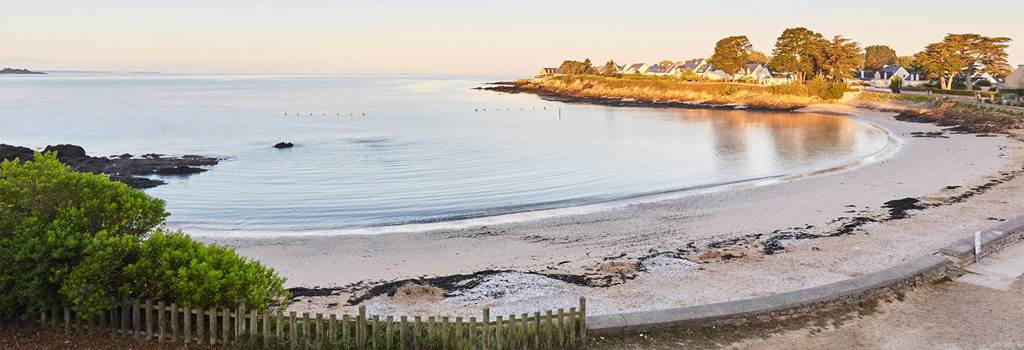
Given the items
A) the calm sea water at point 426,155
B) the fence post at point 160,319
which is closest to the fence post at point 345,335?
the fence post at point 160,319

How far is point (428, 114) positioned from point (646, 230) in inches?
2990

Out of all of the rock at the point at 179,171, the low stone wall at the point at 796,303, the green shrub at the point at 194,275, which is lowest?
the low stone wall at the point at 796,303

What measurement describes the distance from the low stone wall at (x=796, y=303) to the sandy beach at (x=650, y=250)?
4.73ft

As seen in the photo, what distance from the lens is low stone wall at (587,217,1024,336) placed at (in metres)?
10.8

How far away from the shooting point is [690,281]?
1458cm

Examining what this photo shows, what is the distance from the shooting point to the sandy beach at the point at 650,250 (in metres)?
13.8

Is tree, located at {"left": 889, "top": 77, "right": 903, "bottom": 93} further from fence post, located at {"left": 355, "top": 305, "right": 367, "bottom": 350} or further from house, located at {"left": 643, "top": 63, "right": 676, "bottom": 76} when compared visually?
fence post, located at {"left": 355, "top": 305, "right": 367, "bottom": 350}

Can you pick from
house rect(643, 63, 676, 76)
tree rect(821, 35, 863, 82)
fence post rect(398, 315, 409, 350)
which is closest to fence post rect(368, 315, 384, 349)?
fence post rect(398, 315, 409, 350)

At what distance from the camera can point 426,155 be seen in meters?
47.3

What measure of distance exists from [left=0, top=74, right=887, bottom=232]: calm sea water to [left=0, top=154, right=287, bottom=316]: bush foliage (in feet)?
43.8

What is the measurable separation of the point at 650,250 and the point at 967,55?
95581 mm

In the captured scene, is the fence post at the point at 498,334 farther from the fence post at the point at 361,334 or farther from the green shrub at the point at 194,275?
the green shrub at the point at 194,275

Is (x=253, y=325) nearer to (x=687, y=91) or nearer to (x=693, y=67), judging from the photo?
(x=687, y=91)

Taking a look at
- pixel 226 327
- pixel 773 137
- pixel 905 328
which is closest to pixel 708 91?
pixel 773 137
